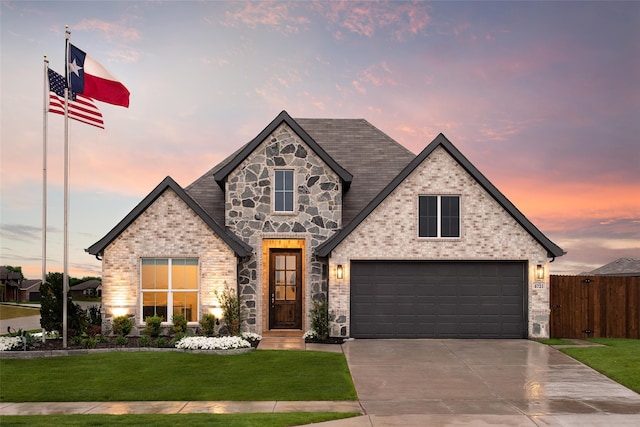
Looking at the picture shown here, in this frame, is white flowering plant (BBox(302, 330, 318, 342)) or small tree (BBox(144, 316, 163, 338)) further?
white flowering plant (BBox(302, 330, 318, 342))

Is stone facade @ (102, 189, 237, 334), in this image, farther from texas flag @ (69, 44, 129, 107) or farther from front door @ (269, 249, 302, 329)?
texas flag @ (69, 44, 129, 107)

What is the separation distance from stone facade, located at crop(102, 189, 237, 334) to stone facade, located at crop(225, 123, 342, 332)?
4.02ft

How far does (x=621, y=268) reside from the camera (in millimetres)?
31141

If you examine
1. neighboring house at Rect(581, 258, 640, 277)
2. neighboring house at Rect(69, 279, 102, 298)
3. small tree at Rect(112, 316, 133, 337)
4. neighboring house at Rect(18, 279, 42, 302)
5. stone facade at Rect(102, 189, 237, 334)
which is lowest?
neighboring house at Rect(18, 279, 42, 302)

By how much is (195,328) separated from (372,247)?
6036mm

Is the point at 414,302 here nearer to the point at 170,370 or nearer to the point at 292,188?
the point at 292,188

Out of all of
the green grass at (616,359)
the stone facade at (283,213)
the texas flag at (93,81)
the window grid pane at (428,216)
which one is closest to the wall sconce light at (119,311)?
the stone facade at (283,213)

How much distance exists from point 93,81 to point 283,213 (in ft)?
22.7

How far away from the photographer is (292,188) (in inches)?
751

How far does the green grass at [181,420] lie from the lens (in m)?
8.78

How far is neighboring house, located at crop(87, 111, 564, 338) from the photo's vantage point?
1786 cm

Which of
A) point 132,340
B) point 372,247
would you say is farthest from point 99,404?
point 372,247

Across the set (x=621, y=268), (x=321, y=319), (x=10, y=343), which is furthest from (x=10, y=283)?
(x=621, y=268)

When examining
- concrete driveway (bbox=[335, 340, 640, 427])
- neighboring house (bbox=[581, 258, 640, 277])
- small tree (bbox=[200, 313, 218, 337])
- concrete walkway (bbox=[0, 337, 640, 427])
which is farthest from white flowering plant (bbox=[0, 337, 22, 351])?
neighboring house (bbox=[581, 258, 640, 277])
